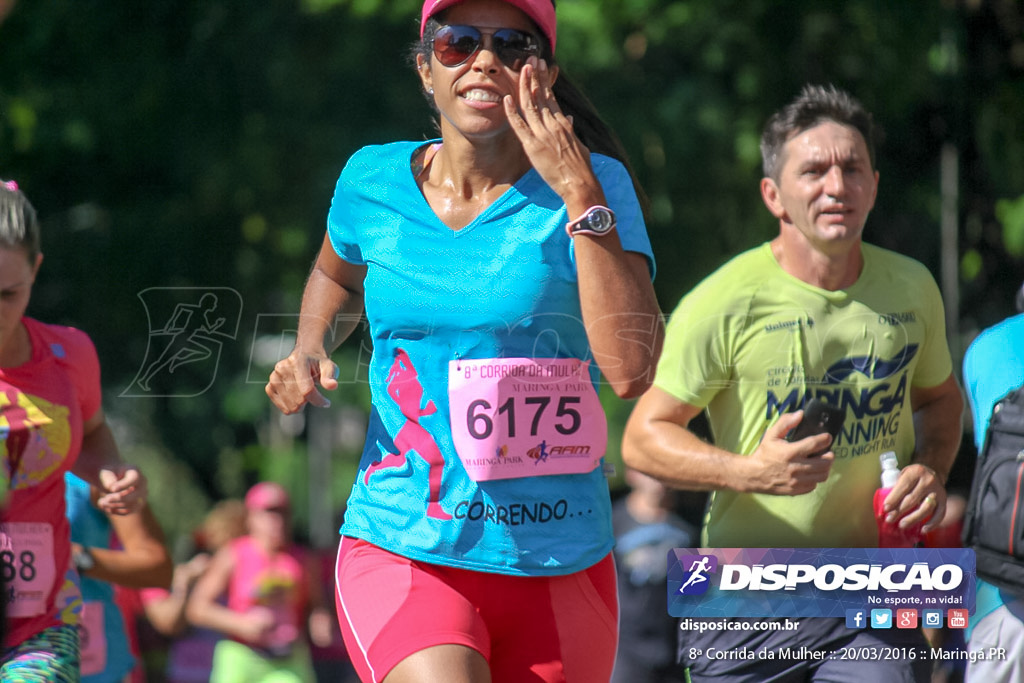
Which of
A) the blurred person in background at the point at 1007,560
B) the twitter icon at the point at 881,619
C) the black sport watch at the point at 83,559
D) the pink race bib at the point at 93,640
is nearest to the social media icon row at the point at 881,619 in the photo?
the twitter icon at the point at 881,619

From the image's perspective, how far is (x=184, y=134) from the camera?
10.2 m

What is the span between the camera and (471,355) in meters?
2.90

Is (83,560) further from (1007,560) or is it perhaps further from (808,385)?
(1007,560)

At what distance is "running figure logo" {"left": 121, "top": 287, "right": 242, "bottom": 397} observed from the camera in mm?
7121

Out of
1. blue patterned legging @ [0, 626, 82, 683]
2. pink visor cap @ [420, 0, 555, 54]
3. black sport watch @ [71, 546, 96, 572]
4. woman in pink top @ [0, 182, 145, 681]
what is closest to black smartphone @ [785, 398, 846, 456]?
pink visor cap @ [420, 0, 555, 54]

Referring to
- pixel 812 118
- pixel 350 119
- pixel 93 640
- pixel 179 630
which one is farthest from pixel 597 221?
pixel 350 119

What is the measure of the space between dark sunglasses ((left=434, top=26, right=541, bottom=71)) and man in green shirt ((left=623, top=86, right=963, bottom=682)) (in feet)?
3.93

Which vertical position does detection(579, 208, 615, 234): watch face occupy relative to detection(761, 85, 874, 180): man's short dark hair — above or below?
below

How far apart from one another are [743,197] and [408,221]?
711 cm

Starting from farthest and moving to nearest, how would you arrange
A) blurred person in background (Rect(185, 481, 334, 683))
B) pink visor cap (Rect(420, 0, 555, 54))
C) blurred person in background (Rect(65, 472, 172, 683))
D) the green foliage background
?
1. the green foliage background
2. blurred person in background (Rect(185, 481, 334, 683))
3. blurred person in background (Rect(65, 472, 172, 683))
4. pink visor cap (Rect(420, 0, 555, 54))

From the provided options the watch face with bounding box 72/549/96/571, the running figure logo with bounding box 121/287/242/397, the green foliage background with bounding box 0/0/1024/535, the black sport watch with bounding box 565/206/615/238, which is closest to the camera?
the black sport watch with bounding box 565/206/615/238

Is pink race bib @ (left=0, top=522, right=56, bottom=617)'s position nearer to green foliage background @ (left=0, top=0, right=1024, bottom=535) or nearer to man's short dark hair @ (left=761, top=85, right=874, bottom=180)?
man's short dark hair @ (left=761, top=85, right=874, bottom=180)

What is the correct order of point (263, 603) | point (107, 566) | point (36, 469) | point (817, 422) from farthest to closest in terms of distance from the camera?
point (263, 603) → point (107, 566) → point (36, 469) → point (817, 422)

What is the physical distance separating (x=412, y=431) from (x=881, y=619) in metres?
1.53
